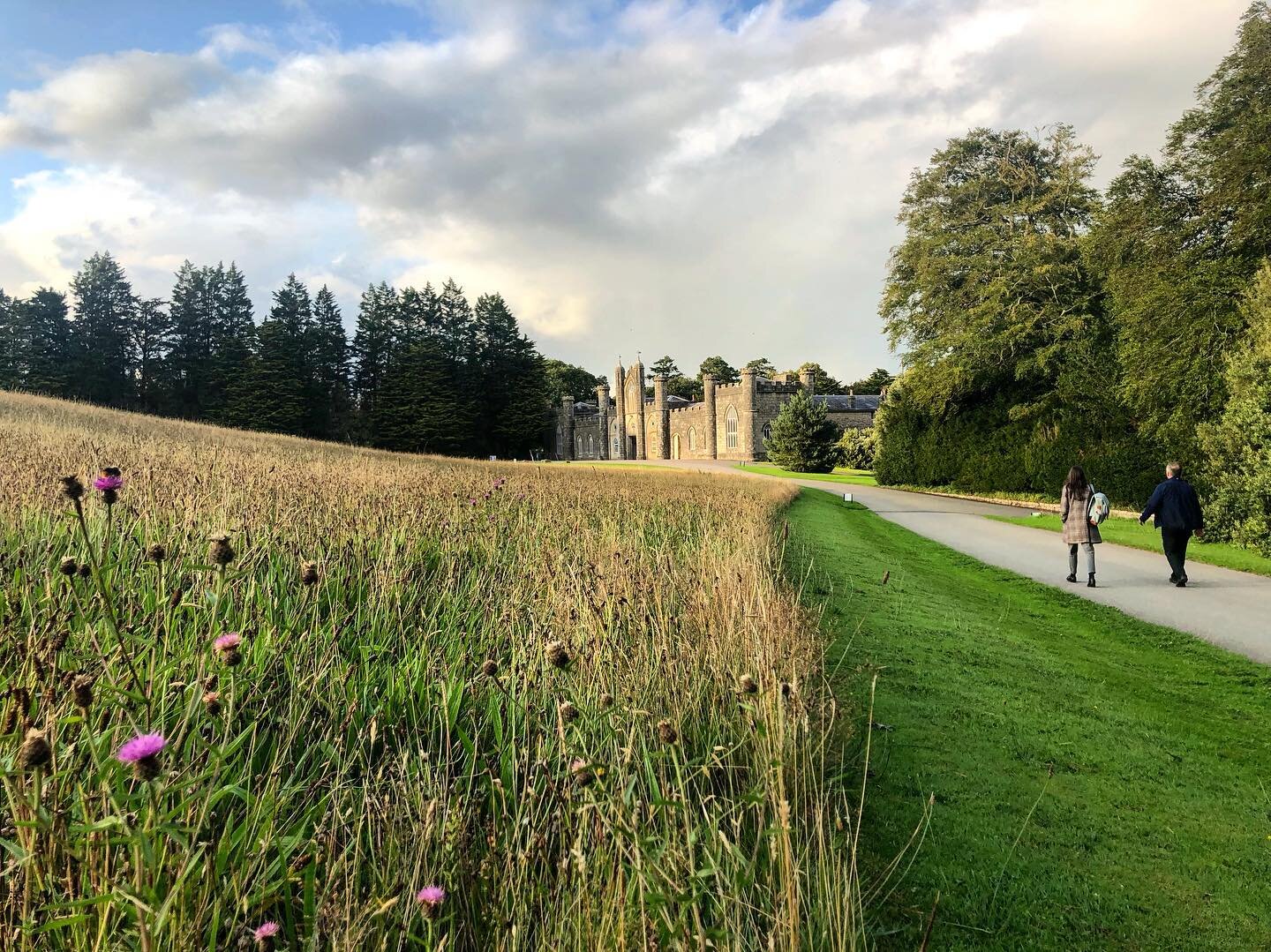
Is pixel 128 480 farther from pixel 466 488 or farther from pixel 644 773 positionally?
pixel 644 773

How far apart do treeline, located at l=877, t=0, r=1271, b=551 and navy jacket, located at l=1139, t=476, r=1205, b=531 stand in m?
4.53

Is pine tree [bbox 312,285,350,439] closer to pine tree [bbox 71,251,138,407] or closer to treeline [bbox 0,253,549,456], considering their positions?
treeline [bbox 0,253,549,456]

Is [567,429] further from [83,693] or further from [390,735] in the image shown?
[83,693]

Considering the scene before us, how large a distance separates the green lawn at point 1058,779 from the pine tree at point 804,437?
110 ft

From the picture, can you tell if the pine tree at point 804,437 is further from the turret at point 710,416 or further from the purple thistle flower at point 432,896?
the purple thistle flower at point 432,896

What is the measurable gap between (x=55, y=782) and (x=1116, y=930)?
3541mm

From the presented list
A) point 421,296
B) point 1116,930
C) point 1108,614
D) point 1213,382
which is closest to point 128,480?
point 1116,930

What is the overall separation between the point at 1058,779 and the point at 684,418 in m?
59.2

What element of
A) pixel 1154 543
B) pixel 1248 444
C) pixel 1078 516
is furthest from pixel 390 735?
pixel 1248 444

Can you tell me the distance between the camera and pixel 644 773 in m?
2.71

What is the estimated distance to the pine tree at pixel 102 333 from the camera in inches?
1972

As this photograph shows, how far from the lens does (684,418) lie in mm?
62438

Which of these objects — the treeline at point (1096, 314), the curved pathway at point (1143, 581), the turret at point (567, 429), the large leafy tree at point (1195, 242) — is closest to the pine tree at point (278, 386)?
the turret at point (567, 429)

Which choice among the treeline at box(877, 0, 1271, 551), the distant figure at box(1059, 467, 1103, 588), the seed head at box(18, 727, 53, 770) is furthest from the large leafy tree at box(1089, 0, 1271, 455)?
the seed head at box(18, 727, 53, 770)
